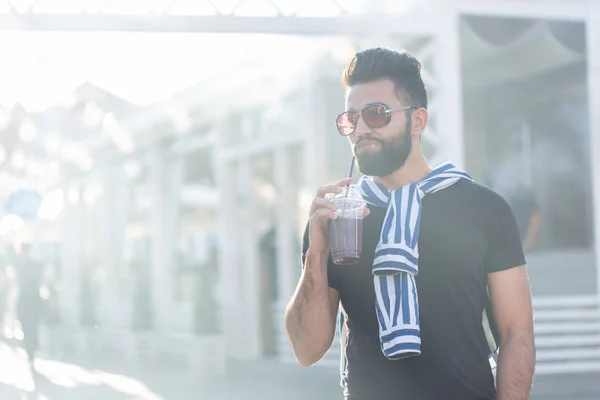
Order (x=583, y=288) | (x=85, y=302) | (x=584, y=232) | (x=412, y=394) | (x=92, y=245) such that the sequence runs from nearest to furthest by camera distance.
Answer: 1. (x=412, y=394)
2. (x=583, y=288)
3. (x=584, y=232)
4. (x=85, y=302)
5. (x=92, y=245)

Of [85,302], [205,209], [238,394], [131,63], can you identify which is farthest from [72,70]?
[205,209]

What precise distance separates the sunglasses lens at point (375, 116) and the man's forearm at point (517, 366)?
2.19ft

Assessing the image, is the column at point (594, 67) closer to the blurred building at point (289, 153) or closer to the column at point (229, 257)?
the blurred building at point (289, 153)

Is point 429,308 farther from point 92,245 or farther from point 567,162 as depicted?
point 92,245

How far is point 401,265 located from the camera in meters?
2.54

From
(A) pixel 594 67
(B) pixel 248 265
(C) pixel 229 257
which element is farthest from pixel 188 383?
(A) pixel 594 67

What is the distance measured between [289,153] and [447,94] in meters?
4.54

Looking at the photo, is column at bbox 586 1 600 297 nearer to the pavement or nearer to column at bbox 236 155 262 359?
the pavement

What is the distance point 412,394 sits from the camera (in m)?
2.52

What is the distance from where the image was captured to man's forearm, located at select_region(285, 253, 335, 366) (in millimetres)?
2660

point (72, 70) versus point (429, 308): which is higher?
point (72, 70)

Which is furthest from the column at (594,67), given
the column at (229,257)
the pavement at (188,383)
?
the column at (229,257)

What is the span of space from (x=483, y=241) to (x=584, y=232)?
9.78m

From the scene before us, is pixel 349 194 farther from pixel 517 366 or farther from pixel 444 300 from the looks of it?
pixel 517 366
